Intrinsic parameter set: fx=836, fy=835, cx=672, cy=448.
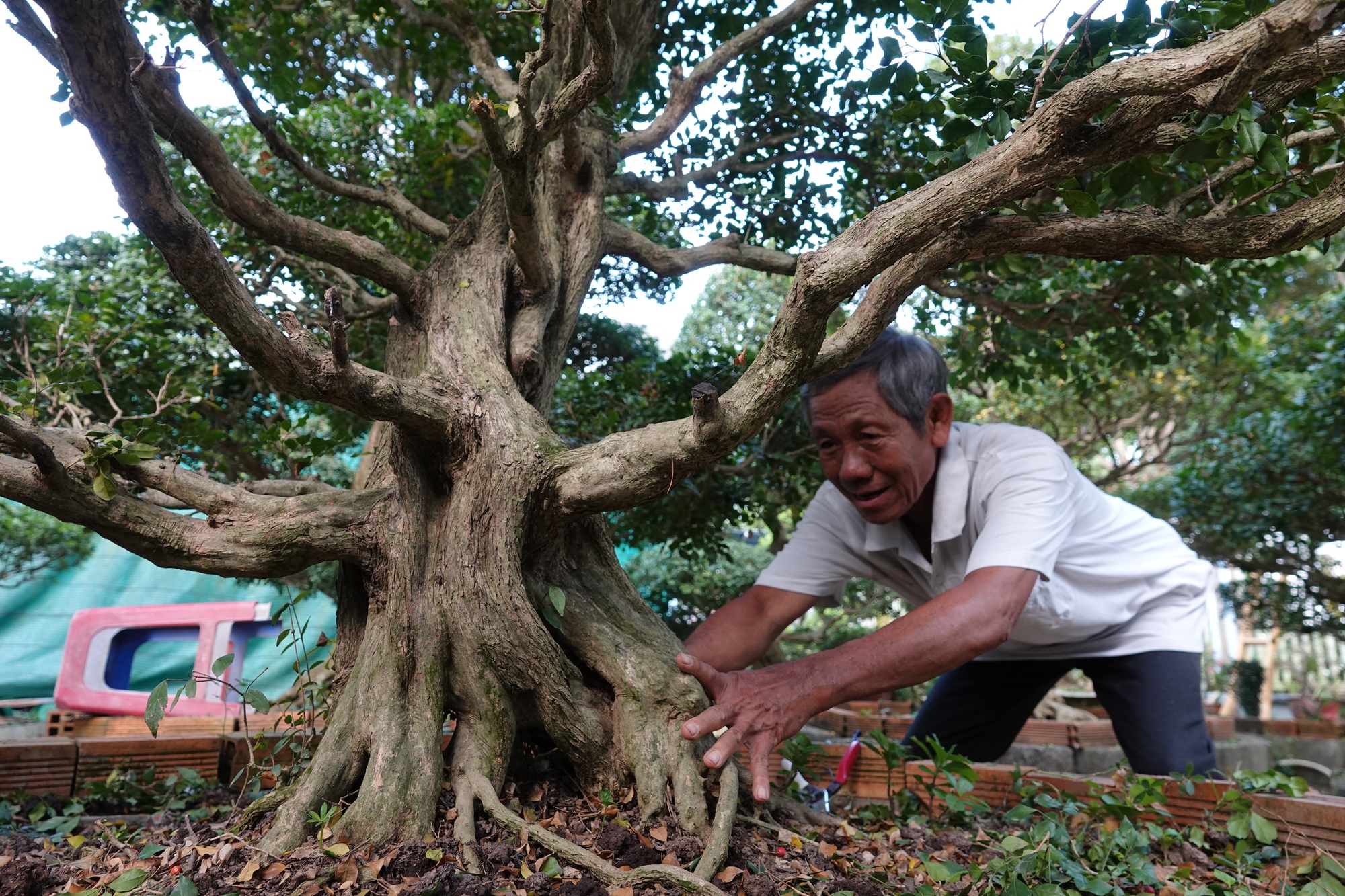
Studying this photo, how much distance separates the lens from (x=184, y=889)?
165 cm

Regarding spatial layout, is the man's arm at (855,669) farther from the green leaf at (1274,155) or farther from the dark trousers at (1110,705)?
the green leaf at (1274,155)

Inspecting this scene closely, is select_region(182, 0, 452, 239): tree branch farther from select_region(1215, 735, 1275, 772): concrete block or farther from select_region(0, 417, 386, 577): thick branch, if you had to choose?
select_region(1215, 735, 1275, 772): concrete block

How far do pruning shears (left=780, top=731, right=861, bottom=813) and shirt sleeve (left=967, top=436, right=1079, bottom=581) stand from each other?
94cm

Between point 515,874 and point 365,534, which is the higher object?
point 365,534

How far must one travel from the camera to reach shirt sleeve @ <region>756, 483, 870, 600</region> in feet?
10.6

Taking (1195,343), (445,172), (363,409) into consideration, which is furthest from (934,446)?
(1195,343)

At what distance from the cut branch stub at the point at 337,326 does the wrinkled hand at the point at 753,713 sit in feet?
4.02

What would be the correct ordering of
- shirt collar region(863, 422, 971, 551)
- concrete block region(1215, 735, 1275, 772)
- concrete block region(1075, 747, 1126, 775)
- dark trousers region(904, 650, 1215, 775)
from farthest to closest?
1. concrete block region(1215, 735, 1275, 772)
2. concrete block region(1075, 747, 1126, 775)
3. dark trousers region(904, 650, 1215, 775)
4. shirt collar region(863, 422, 971, 551)

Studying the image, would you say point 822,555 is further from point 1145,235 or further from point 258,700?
point 258,700

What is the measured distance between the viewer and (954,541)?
3062 millimetres

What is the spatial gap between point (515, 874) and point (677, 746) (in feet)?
1.80

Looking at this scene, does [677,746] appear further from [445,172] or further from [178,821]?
[445,172]

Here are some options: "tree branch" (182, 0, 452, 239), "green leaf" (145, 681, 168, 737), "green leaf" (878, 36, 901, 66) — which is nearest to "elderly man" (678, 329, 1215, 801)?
"green leaf" (878, 36, 901, 66)

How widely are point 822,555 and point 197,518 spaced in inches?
85.2
